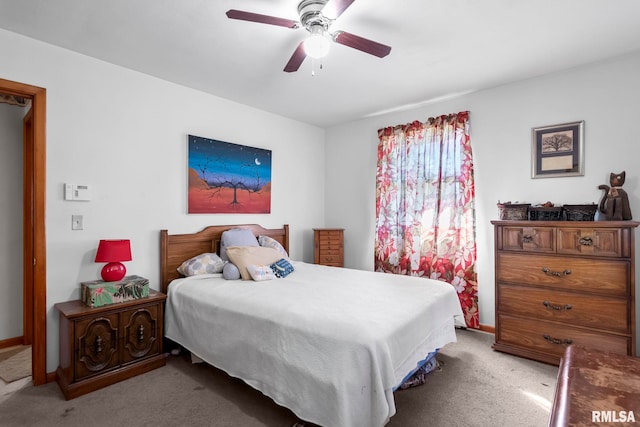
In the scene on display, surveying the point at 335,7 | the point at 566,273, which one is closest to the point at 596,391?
the point at 335,7

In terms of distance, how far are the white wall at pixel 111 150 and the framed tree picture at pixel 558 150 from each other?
3.24 meters

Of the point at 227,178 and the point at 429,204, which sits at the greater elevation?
the point at 227,178

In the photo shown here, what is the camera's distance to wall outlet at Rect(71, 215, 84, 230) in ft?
8.46

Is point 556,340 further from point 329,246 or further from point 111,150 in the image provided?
point 111,150

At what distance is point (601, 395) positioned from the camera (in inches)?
29.9

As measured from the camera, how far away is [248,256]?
10.1 feet

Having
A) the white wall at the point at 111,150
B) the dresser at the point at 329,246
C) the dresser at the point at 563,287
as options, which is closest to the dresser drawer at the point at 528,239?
the dresser at the point at 563,287

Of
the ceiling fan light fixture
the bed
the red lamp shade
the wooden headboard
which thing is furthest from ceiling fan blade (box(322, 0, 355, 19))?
the wooden headboard

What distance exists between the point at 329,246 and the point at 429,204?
1.43 m

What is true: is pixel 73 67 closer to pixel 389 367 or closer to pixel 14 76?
pixel 14 76

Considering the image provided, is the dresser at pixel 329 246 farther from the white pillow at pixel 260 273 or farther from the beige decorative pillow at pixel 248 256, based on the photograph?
the white pillow at pixel 260 273

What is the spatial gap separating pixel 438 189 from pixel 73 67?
3.76 m

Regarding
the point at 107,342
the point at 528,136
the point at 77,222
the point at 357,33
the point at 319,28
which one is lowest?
the point at 107,342
